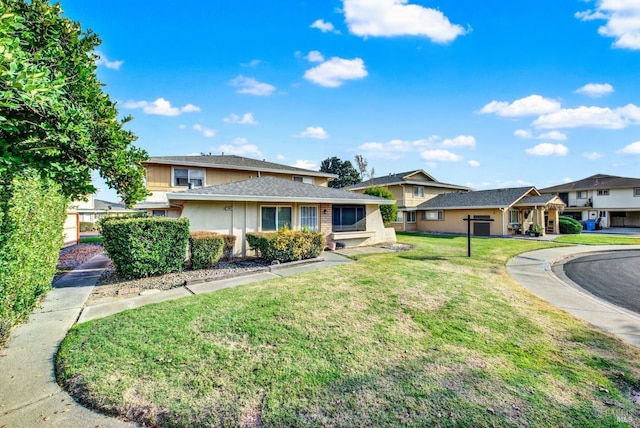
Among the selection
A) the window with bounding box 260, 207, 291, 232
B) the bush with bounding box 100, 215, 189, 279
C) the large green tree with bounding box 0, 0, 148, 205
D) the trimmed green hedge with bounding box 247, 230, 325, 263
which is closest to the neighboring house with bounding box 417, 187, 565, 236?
the window with bounding box 260, 207, 291, 232

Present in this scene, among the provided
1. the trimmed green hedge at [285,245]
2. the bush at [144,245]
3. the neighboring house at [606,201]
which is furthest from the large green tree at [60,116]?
the neighboring house at [606,201]

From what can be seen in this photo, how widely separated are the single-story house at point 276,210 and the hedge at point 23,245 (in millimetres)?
4341

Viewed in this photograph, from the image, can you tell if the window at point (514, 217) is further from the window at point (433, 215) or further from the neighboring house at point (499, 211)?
the window at point (433, 215)

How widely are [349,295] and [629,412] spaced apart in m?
4.58

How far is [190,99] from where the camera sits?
50.0 ft

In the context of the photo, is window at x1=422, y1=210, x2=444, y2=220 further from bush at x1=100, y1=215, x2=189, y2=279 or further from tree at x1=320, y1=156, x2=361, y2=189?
tree at x1=320, y1=156, x2=361, y2=189

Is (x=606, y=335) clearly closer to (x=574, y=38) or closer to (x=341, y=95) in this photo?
(x=574, y=38)

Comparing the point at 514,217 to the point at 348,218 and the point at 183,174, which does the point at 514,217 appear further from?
the point at 183,174

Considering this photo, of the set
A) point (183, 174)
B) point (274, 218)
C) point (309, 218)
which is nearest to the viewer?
point (274, 218)

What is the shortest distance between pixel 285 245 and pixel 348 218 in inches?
218

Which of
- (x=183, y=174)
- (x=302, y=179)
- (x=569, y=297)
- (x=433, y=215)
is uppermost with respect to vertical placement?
(x=302, y=179)

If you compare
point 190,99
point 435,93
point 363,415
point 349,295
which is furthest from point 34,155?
point 435,93

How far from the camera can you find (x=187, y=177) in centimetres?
1797

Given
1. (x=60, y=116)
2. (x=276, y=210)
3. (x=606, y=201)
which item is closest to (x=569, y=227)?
(x=606, y=201)
